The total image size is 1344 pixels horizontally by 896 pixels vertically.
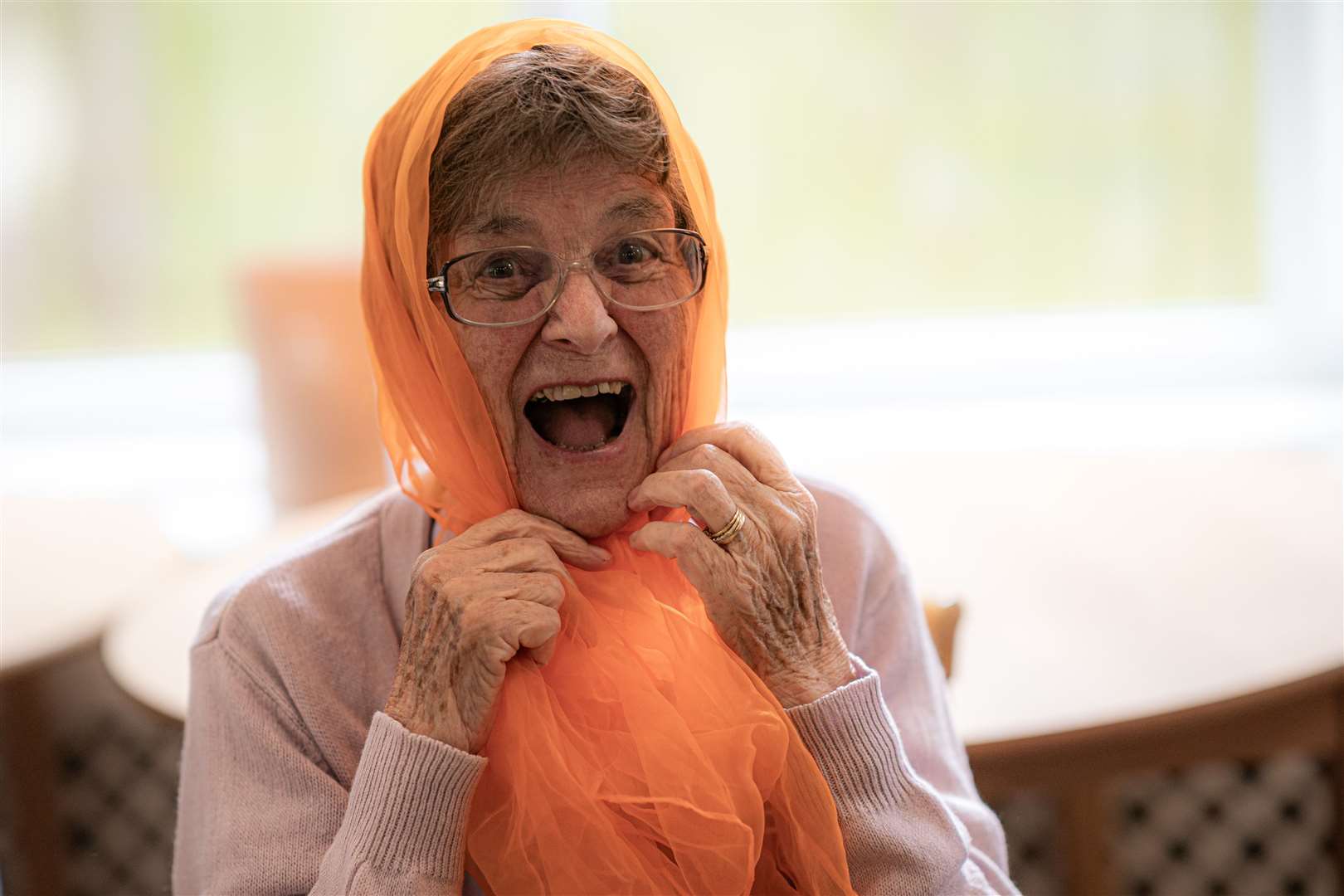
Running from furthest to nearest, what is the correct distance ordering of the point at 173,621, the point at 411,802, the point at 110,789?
1. the point at 110,789
2. the point at 173,621
3. the point at 411,802

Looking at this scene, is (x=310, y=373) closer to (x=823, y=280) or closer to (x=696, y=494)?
(x=823, y=280)

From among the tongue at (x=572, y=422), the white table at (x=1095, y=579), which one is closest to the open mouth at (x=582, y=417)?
the tongue at (x=572, y=422)

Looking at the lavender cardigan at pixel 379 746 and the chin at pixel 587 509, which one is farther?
the chin at pixel 587 509

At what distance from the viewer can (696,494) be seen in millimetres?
1044

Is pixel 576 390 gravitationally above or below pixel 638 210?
below

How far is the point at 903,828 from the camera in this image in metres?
1.04

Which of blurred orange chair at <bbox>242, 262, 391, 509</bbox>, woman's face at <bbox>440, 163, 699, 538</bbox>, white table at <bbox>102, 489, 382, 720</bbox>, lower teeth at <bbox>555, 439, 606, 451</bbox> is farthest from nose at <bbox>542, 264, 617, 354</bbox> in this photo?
blurred orange chair at <bbox>242, 262, 391, 509</bbox>

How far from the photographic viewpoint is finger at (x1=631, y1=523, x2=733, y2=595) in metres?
1.03

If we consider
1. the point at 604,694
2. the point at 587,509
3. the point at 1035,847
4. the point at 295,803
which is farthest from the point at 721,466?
the point at 1035,847

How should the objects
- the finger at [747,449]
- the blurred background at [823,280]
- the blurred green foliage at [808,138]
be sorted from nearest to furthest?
1. the finger at [747,449]
2. the blurred background at [823,280]
3. the blurred green foliage at [808,138]

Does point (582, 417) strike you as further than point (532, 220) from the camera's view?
Yes

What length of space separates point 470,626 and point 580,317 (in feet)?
0.98

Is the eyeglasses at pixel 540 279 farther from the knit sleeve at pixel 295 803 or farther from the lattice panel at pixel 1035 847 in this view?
the lattice panel at pixel 1035 847

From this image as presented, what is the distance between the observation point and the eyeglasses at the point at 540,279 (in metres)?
1.07
